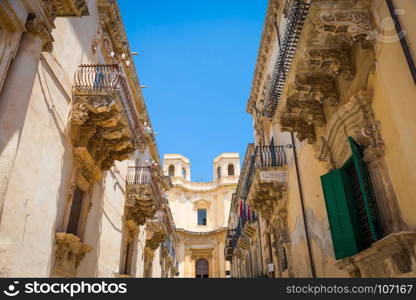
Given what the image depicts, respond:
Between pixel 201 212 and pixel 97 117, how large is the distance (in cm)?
2907

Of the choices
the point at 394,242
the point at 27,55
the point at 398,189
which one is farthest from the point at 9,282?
the point at 398,189

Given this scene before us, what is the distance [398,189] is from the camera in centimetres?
491

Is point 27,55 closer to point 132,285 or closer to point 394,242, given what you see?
point 132,285

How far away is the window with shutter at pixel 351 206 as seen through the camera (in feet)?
18.2

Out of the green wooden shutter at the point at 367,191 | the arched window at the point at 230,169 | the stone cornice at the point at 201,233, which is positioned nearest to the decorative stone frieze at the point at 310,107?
the green wooden shutter at the point at 367,191

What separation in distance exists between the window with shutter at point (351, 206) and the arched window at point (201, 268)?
29.3 m

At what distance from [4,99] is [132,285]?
3.39m

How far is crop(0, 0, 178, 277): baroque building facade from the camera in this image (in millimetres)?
5488

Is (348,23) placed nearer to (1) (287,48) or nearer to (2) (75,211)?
(1) (287,48)

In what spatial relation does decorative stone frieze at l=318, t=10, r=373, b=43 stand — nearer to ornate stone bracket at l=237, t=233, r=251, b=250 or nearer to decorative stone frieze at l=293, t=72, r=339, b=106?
decorative stone frieze at l=293, t=72, r=339, b=106

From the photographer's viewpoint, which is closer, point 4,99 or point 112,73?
point 4,99

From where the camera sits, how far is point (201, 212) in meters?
36.8

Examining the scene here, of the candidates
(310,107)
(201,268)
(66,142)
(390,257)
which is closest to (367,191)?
(390,257)

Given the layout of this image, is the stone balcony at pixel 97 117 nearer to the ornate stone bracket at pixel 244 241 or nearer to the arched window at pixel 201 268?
the ornate stone bracket at pixel 244 241
